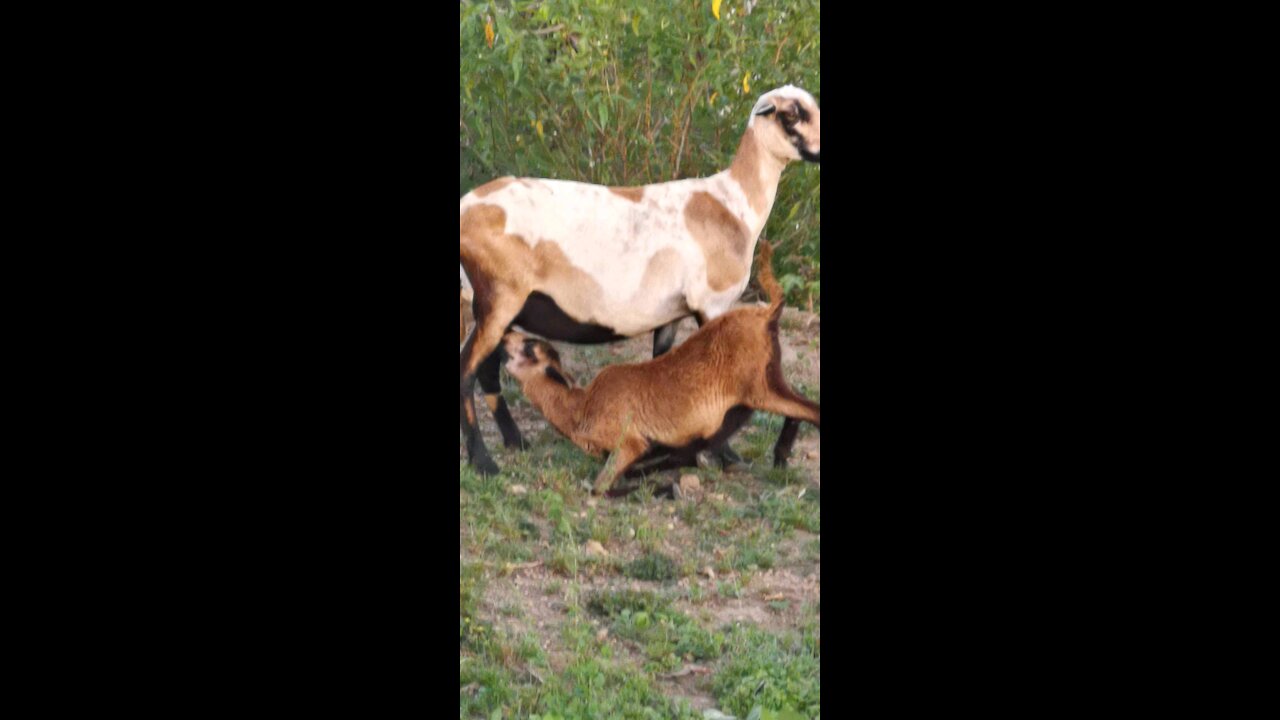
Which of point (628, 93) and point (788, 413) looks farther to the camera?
point (628, 93)

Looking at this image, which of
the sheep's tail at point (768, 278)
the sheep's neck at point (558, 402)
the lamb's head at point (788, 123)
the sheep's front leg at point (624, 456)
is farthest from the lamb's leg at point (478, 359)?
the lamb's head at point (788, 123)

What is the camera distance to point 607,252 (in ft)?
11.1

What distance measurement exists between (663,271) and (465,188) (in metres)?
0.54

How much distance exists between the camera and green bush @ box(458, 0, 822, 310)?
11.3 feet

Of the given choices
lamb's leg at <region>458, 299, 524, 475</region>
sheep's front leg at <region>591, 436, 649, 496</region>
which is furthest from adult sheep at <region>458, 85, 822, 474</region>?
sheep's front leg at <region>591, 436, 649, 496</region>

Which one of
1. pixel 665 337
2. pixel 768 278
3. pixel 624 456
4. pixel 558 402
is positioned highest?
pixel 768 278

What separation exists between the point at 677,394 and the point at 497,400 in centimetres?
45

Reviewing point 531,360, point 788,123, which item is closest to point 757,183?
point 788,123

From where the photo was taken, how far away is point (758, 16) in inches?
135

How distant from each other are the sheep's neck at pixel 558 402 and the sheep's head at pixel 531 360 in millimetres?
17

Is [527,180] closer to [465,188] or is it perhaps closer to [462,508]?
[465,188]

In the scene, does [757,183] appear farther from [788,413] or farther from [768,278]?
[788,413]

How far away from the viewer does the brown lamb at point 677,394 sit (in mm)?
3398

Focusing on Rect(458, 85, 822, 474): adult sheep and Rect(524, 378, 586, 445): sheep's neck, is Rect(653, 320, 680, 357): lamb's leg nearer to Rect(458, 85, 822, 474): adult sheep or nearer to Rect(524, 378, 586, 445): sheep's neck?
Rect(458, 85, 822, 474): adult sheep
